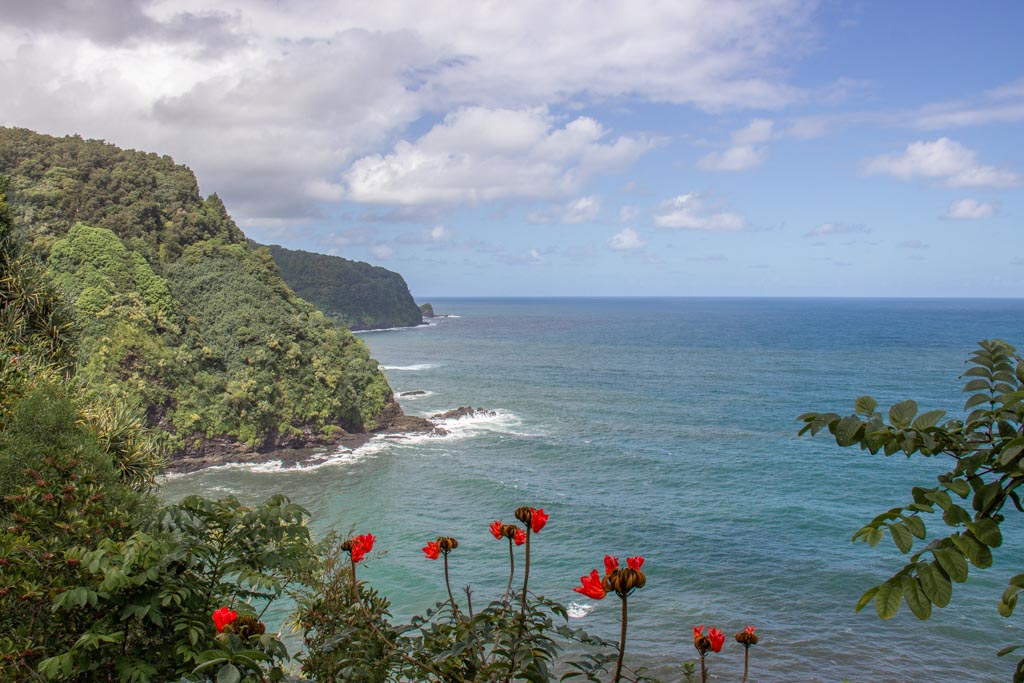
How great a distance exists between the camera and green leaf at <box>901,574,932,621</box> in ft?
5.71

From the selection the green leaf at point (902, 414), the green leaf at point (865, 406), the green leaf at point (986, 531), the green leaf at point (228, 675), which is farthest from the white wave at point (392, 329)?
the green leaf at point (986, 531)

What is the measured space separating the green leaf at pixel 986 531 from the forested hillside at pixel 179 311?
40.4 meters

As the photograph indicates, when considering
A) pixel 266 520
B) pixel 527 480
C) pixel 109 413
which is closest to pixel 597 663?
pixel 266 520

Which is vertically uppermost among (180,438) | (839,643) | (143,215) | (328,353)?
(143,215)

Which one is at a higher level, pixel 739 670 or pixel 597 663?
pixel 597 663

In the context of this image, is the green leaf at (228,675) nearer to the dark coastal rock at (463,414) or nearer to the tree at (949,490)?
the tree at (949,490)

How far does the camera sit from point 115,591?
366 centimetres

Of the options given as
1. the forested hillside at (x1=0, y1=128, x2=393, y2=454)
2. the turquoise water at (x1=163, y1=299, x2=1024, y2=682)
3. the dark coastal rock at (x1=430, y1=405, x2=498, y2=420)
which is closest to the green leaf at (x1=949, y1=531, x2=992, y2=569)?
the turquoise water at (x1=163, y1=299, x2=1024, y2=682)

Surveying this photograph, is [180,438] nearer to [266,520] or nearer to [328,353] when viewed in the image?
[328,353]

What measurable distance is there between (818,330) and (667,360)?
5504cm

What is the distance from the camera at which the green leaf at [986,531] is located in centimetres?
188

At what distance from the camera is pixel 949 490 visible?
92.2 inches

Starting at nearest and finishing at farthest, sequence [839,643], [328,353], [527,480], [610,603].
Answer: [839,643] → [610,603] → [527,480] → [328,353]

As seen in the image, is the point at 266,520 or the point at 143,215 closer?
the point at 266,520
